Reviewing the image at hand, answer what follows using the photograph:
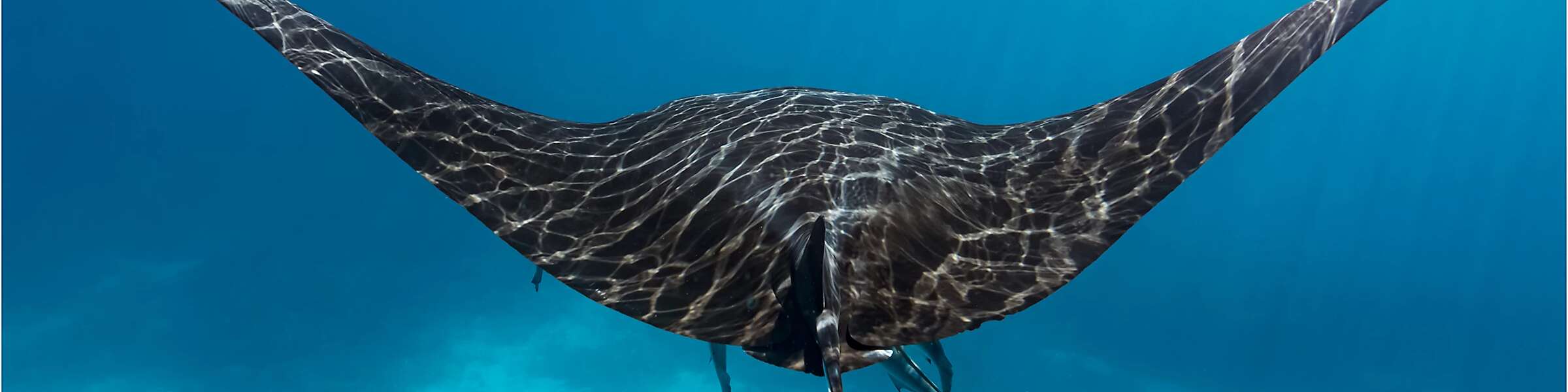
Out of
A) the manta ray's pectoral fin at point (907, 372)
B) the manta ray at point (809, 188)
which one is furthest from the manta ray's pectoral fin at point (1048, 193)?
the manta ray's pectoral fin at point (907, 372)

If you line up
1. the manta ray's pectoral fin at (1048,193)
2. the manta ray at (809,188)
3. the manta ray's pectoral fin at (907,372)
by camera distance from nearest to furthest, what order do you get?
the manta ray at (809,188) < the manta ray's pectoral fin at (1048,193) < the manta ray's pectoral fin at (907,372)

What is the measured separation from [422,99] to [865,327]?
3.43m

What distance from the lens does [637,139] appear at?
5.77 m

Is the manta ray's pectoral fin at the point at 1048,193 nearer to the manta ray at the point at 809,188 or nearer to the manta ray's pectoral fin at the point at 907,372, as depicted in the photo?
the manta ray at the point at 809,188

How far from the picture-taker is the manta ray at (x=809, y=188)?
3848 mm

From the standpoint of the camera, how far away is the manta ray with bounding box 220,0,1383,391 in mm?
3848

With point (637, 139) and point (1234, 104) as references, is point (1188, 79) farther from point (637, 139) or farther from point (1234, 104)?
point (637, 139)

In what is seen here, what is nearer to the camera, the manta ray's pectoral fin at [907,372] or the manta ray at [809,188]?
the manta ray at [809,188]

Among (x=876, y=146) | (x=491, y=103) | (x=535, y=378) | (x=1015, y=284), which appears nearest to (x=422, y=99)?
(x=491, y=103)

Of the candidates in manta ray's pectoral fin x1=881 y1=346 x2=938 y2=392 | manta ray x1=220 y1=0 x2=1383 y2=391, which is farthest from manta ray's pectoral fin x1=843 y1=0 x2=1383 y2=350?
manta ray's pectoral fin x1=881 y1=346 x2=938 y2=392

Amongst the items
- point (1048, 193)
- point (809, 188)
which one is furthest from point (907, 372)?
point (809, 188)

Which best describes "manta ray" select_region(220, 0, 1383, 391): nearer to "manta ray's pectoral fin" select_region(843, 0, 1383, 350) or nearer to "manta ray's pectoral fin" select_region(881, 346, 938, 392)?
"manta ray's pectoral fin" select_region(843, 0, 1383, 350)

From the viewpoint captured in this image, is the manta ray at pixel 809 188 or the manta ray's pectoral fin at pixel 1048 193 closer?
the manta ray at pixel 809 188

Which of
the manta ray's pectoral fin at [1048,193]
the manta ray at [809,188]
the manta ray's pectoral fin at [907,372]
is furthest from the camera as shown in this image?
the manta ray's pectoral fin at [907,372]
